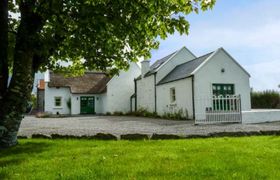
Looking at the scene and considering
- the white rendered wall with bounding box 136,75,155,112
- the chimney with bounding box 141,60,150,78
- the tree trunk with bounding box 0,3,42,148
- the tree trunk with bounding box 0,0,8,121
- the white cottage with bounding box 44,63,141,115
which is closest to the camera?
the tree trunk with bounding box 0,3,42,148

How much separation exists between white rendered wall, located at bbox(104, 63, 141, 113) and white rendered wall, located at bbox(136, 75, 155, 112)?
2535 millimetres

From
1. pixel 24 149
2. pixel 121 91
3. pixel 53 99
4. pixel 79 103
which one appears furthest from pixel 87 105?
pixel 24 149

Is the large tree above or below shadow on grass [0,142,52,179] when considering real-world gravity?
above

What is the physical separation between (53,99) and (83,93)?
13.5 feet

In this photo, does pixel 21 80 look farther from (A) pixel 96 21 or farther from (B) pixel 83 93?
(B) pixel 83 93

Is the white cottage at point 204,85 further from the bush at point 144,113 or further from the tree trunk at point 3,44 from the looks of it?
the tree trunk at point 3,44

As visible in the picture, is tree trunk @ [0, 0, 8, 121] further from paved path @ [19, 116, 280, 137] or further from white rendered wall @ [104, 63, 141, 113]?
white rendered wall @ [104, 63, 141, 113]

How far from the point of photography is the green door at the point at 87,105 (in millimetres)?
38184

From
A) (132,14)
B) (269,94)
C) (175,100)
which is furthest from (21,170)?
(269,94)

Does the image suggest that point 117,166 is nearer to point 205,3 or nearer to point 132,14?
point 132,14

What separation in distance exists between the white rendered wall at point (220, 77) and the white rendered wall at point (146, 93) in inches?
307

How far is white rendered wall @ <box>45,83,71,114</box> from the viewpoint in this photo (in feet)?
126

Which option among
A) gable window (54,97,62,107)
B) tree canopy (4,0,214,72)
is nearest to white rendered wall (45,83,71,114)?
gable window (54,97,62,107)

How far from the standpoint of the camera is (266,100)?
29.3m
